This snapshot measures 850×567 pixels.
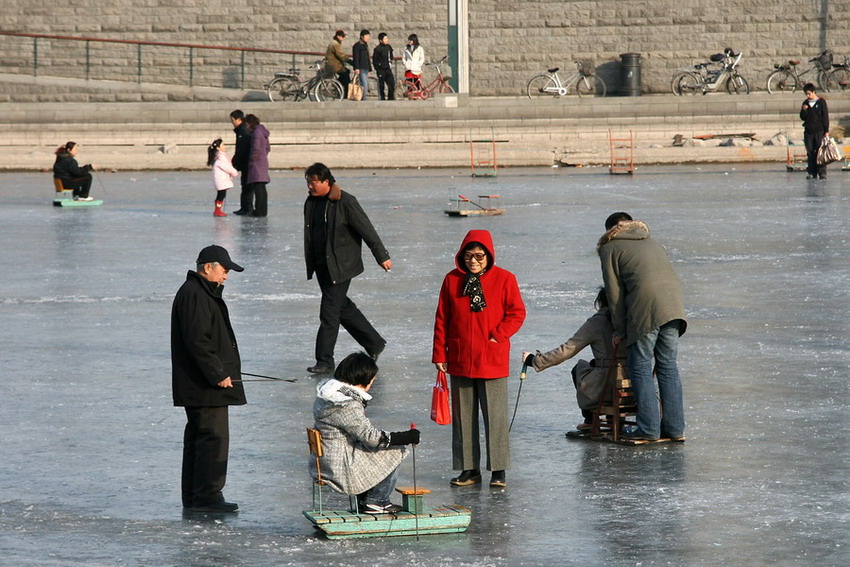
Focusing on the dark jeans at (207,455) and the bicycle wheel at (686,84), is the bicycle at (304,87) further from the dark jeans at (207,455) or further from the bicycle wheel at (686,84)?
the dark jeans at (207,455)

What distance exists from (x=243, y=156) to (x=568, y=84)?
20.9m

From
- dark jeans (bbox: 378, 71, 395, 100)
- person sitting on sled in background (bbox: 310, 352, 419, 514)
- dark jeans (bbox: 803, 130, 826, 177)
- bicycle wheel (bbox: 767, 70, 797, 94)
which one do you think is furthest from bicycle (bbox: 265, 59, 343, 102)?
person sitting on sled in background (bbox: 310, 352, 419, 514)

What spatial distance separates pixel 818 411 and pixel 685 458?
4.29 feet

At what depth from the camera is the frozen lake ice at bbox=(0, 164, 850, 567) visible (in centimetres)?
627

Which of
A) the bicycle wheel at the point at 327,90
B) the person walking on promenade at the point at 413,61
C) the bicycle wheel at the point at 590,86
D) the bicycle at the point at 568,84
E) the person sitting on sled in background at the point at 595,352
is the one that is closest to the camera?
the person sitting on sled in background at the point at 595,352

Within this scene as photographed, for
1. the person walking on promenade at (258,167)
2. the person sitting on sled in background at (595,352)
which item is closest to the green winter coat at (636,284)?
the person sitting on sled in background at (595,352)

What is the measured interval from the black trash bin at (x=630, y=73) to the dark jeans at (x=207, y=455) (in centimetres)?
3563

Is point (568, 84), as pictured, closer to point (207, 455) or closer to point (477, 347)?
point (477, 347)

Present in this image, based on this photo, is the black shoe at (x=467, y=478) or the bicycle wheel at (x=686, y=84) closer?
the black shoe at (x=467, y=478)

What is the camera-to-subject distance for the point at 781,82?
38.5m

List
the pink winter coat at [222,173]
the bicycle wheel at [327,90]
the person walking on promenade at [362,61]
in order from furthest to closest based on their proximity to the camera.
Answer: the bicycle wheel at [327,90]
the person walking on promenade at [362,61]
the pink winter coat at [222,173]

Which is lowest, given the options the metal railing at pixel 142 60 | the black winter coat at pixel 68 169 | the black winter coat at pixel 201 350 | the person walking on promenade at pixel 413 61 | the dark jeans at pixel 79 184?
the black winter coat at pixel 201 350

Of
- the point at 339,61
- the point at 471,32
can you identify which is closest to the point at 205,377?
the point at 339,61

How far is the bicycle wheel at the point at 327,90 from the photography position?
36.0 m
